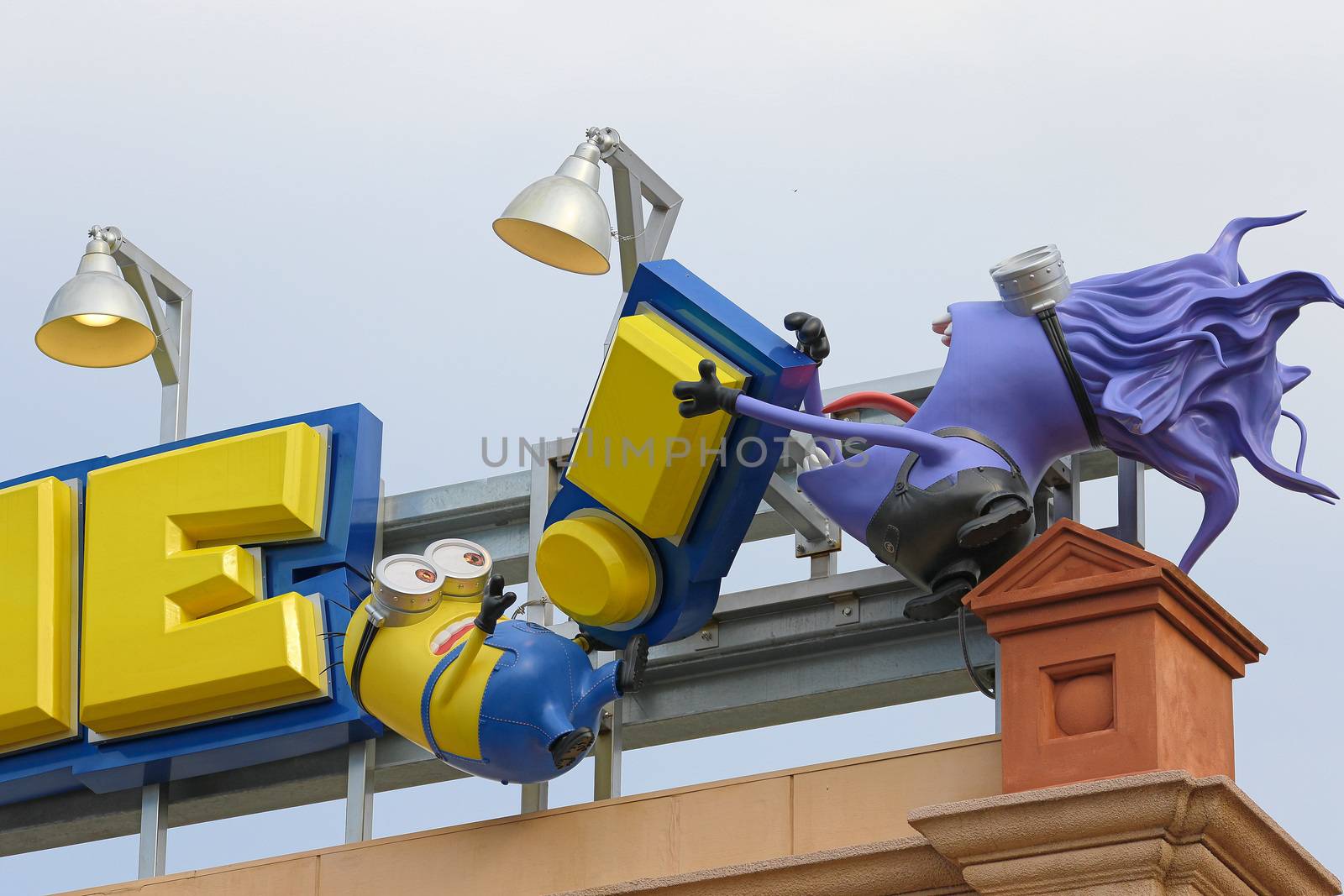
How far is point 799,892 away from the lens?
861cm

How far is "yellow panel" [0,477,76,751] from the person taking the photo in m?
11.2

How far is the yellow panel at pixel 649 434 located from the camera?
9523 millimetres

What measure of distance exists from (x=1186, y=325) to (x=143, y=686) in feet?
15.0

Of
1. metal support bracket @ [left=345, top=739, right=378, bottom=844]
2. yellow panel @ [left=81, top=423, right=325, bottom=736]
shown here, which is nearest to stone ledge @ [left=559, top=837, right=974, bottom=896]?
metal support bracket @ [left=345, top=739, right=378, bottom=844]

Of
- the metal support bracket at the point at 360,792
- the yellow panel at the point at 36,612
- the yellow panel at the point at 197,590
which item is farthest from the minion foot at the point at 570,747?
the yellow panel at the point at 36,612

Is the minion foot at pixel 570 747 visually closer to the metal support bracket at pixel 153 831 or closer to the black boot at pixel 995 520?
the black boot at pixel 995 520

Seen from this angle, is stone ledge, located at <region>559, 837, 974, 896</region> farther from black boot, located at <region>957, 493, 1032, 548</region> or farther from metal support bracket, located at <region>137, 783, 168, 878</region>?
metal support bracket, located at <region>137, 783, 168, 878</region>

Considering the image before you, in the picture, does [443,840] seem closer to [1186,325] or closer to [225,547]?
[225,547]

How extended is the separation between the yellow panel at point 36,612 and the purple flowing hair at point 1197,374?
469cm

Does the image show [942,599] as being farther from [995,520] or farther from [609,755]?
[609,755]

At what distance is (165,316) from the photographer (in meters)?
12.5

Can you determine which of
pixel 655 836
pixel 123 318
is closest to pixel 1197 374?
pixel 655 836

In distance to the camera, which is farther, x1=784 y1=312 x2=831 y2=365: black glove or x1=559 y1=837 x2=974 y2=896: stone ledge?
x1=784 y1=312 x2=831 y2=365: black glove

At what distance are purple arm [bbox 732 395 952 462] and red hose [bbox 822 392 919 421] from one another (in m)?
0.87
